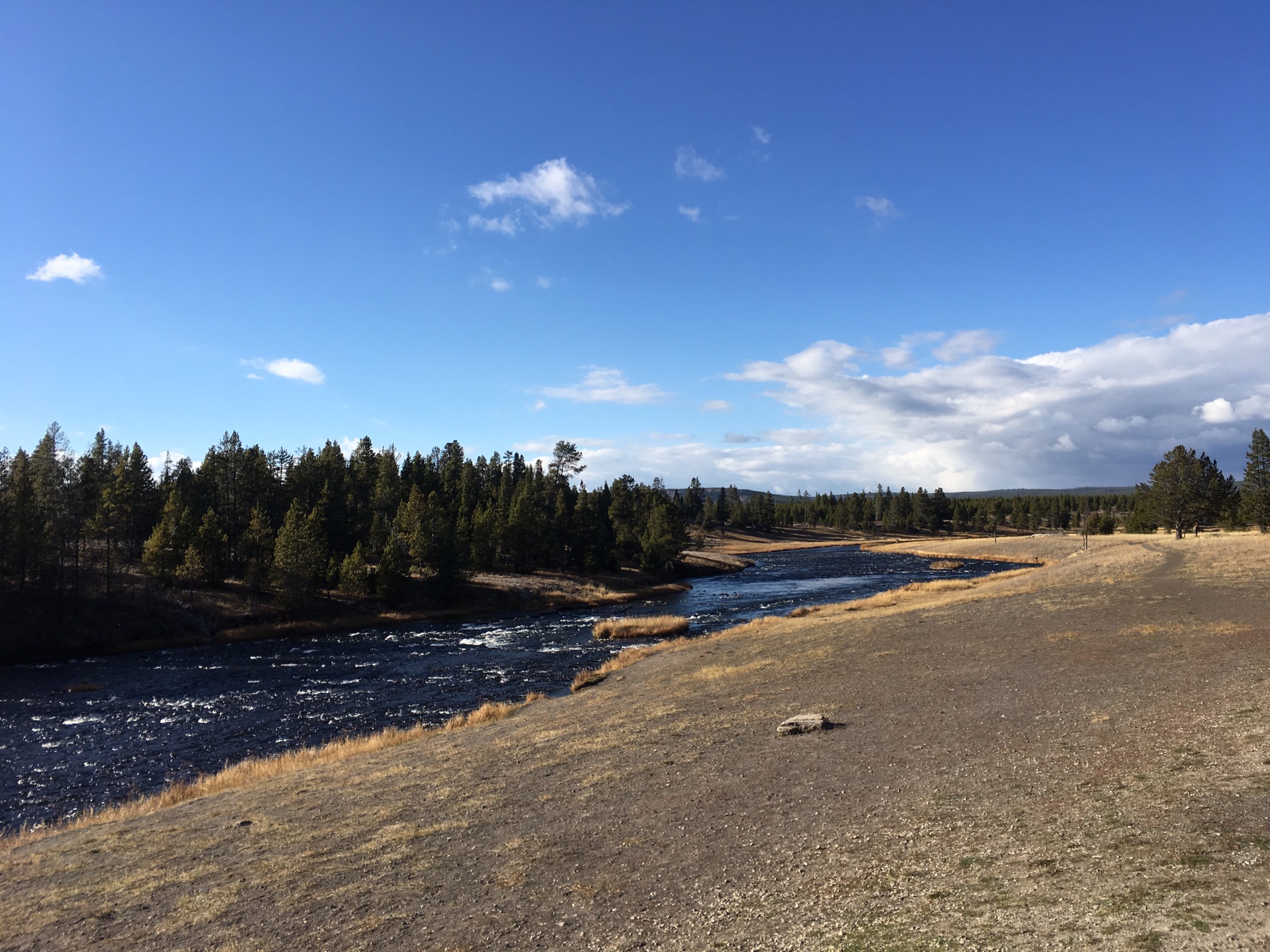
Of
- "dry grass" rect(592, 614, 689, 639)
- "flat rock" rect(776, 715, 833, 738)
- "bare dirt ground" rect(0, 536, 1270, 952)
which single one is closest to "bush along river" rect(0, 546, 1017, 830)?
"dry grass" rect(592, 614, 689, 639)

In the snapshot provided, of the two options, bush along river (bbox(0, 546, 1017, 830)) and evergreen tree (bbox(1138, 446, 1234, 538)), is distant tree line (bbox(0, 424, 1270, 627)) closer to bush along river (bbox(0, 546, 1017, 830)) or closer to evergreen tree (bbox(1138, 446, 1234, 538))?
evergreen tree (bbox(1138, 446, 1234, 538))

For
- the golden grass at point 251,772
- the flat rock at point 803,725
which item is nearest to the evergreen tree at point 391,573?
the golden grass at point 251,772

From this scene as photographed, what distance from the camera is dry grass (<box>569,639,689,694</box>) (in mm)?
32094

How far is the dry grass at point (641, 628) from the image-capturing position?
161ft

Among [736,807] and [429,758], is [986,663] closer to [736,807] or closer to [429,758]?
[736,807]

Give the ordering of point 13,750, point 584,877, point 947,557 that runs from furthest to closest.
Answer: point 947,557
point 13,750
point 584,877

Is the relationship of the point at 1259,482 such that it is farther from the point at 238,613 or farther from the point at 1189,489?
the point at 238,613

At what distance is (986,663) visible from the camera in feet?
79.0

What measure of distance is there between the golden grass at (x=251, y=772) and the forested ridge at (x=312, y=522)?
134 feet

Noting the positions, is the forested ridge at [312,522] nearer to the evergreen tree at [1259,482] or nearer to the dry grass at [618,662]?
the evergreen tree at [1259,482]

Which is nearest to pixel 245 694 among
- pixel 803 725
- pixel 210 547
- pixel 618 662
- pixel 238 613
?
pixel 618 662

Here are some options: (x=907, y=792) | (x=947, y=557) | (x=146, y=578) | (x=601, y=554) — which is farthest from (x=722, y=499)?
(x=907, y=792)

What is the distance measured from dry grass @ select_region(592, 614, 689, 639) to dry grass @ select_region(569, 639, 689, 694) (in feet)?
13.7

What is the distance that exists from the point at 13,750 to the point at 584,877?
29.0 m
